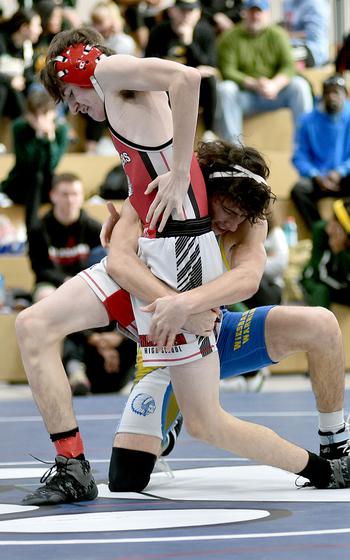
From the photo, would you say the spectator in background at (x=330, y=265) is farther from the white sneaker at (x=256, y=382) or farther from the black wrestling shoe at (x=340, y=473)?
the black wrestling shoe at (x=340, y=473)

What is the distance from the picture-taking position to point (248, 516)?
3.59 m

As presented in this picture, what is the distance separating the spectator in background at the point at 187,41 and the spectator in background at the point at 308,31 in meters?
1.60

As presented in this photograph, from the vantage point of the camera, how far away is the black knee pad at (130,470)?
4.14 metres

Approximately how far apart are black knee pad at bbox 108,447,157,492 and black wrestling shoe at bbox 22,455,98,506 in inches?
6.3

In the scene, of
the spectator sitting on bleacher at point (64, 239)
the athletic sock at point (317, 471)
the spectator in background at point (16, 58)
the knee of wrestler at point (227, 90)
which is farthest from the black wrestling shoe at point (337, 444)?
the spectator in background at point (16, 58)

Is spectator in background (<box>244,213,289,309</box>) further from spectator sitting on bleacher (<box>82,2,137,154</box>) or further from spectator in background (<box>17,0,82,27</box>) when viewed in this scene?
spectator in background (<box>17,0,82,27</box>)

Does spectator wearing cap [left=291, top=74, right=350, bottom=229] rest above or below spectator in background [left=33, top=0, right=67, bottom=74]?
below

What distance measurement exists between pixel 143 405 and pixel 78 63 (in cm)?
115

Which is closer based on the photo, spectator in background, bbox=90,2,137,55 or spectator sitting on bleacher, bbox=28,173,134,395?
spectator sitting on bleacher, bbox=28,173,134,395

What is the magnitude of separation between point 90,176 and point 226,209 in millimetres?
6695

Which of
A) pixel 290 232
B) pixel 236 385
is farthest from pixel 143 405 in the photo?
pixel 290 232

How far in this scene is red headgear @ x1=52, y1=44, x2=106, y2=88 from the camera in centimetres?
396

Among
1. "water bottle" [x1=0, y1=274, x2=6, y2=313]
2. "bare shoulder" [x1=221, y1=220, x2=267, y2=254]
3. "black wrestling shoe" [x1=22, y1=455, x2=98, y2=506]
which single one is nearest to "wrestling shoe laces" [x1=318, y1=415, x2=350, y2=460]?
"bare shoulder" [x1=221, y1=220, x2=267, y2=254]

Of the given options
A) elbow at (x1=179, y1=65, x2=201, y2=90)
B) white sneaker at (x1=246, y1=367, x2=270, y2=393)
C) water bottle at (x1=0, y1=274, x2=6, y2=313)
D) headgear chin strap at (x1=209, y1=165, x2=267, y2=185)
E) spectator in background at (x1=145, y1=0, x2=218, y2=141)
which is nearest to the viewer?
elbow at (x1=179, y1=65, x2=201, y2=90)
